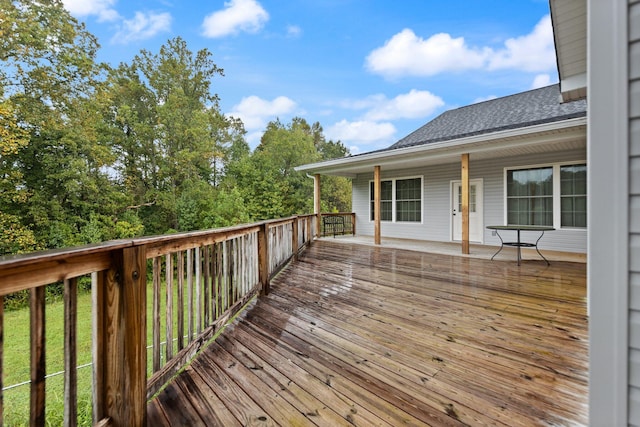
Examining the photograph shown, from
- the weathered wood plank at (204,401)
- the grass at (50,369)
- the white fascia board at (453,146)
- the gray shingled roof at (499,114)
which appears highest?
the gray shingled roof at (499,114)

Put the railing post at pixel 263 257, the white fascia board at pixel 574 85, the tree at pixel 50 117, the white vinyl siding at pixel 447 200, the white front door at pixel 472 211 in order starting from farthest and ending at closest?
1. the tree at pixel 50 117
2. the white front door at pixel 472 211
3. the white vinyl siding at pixel 447 200
4. the white fascia board at pixel 574 85
5. the railing post at pixel 263 257

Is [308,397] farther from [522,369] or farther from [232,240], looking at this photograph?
[232,240]

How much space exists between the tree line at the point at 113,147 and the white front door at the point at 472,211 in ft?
37.3

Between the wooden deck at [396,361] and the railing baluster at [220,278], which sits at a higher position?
the railing baluster at [220,278]

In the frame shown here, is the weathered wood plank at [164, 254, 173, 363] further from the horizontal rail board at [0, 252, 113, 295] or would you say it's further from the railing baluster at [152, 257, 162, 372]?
the horizontal rail board at [0, 252, 113, 295]

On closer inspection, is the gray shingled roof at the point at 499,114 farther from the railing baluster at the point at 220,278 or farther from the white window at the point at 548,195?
the railing baluster at the point at 220,278

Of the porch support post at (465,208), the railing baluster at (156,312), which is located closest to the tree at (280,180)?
the porch support post at (465,208)

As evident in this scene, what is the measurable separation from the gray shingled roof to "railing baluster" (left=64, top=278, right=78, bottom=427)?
→ 7306mm

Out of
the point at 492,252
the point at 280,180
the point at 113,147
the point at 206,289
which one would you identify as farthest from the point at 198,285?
the point at 280,180

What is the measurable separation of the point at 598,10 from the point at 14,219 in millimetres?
14879

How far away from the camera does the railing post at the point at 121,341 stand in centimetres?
138

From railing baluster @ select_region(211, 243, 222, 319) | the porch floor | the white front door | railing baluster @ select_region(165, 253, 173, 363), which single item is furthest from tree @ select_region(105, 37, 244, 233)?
railing baluster @ select_region(165, 253, 173, 363)

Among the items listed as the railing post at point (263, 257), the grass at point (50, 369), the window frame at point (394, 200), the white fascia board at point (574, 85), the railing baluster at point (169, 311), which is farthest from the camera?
the window frame at point (394, 200)

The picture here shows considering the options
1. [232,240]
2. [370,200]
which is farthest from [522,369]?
[370,200]
